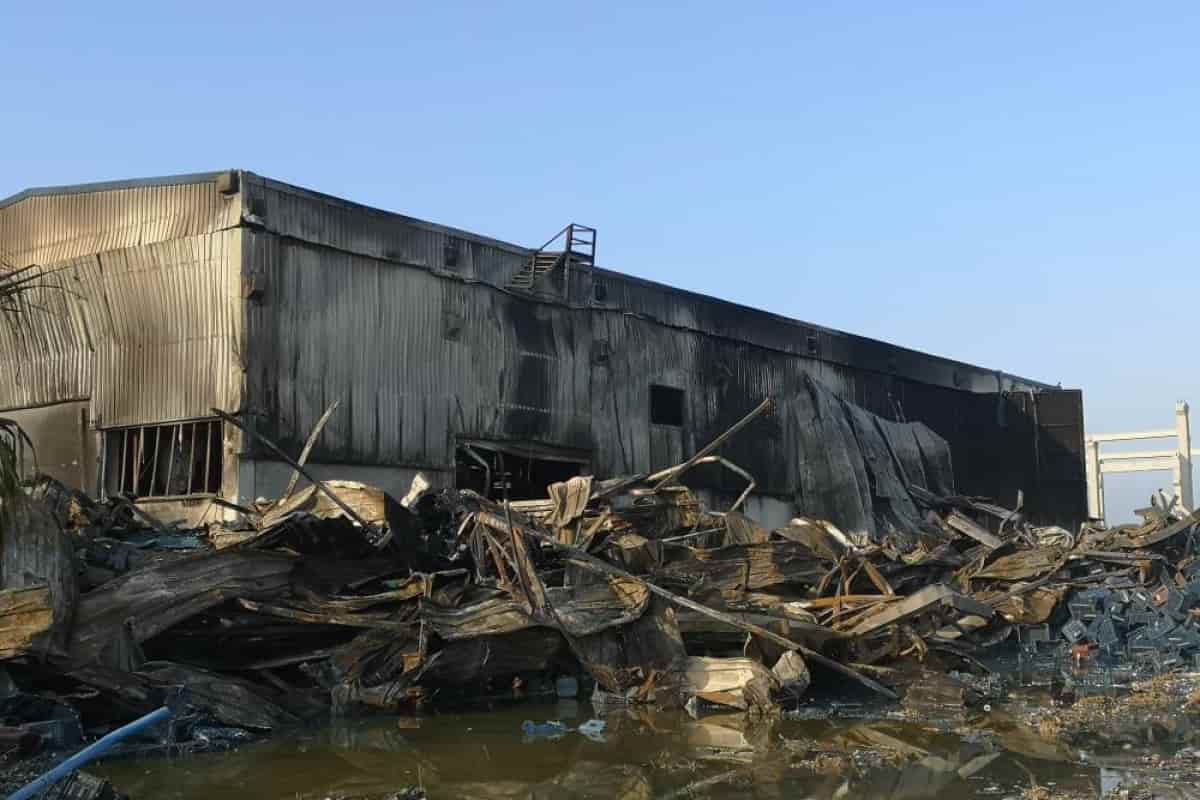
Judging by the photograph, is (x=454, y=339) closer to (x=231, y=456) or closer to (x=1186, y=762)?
(x=231, y=456)

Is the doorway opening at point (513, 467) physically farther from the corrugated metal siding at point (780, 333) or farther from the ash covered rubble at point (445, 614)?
the ash covered rubble at point (445, 614)

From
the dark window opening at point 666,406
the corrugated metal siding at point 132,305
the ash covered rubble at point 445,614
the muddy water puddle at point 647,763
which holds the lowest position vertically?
the muddy water puddle at point 647,763

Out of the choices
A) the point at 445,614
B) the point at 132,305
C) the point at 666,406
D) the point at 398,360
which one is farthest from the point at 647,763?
the point at 666,406

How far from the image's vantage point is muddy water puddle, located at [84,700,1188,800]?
714cm

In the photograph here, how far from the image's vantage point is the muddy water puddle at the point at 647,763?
7.14m

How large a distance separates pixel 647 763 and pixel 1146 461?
1411 inches

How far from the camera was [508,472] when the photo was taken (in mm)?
19453

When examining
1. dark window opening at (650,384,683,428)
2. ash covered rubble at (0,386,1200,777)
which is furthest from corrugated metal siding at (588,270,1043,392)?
ash covered rubble at (0,386,1200,777)

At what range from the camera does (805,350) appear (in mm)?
26188

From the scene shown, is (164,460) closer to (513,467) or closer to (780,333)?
(513,467)

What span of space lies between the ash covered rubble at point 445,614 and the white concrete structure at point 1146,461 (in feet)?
83.4

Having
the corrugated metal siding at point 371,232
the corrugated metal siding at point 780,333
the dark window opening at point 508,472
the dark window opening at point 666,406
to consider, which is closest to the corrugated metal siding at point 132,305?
the corrugated metal siding at point 371,232

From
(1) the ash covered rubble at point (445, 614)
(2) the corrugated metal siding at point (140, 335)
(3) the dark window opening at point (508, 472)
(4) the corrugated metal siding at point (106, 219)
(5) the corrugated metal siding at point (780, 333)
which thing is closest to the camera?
(1) the ash covered rubble at point (445, 614)

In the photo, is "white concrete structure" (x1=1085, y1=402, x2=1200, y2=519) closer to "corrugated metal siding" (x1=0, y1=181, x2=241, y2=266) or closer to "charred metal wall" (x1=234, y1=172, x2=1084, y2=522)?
"charred metal wall" (x1=234, y1=172, x2=1084, y2=522)
